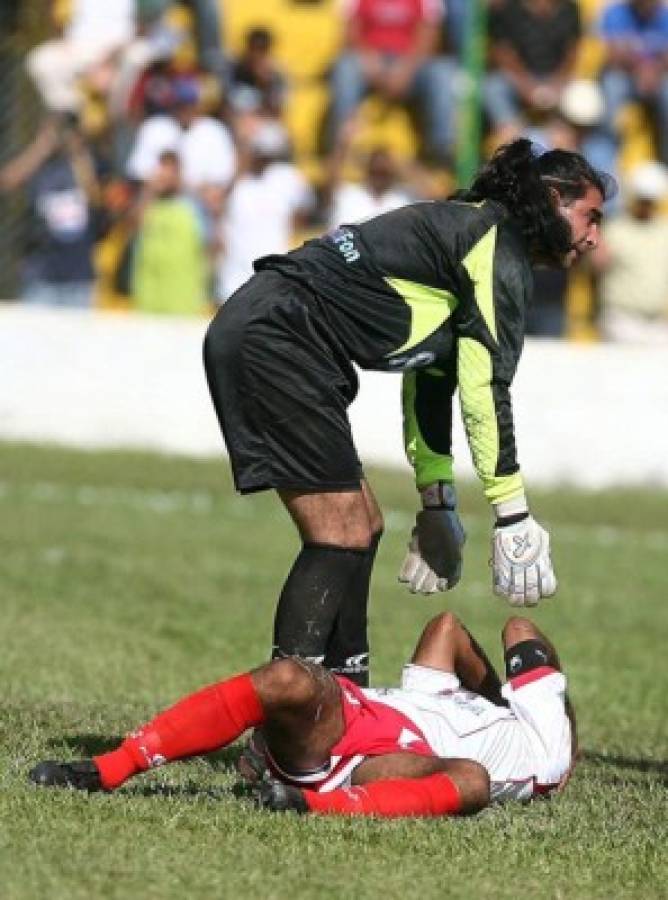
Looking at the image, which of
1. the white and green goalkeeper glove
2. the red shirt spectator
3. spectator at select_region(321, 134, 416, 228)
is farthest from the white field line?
the white and green goalkeeper glove

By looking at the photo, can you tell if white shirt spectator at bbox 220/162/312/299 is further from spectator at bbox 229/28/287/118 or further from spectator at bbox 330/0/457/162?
spectator at bbox 330/0/457/162

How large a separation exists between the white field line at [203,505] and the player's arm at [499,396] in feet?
26.3

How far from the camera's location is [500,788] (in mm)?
7105

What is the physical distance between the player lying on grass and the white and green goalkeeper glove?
41cm

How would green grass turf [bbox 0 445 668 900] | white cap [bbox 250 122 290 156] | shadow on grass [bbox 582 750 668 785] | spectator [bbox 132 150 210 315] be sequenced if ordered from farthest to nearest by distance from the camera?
1. white cap [bbox 250 122 290 156]
2. spectator [bbox 132 150 210 315]
3. shadow on grass [bbox 582 750 668 785]
4. green grass turf [bbox 0 445 668 900]

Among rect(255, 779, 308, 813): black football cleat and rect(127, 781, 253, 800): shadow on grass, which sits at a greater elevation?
rect(255, 779, 308, 813): black football cleat

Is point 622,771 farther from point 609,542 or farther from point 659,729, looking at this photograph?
point 609,542

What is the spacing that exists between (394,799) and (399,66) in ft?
42.8

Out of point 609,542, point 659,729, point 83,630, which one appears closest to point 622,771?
point 659,729

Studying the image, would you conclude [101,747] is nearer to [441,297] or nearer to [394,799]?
[394,799]

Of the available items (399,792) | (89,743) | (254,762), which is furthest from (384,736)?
(89,743)

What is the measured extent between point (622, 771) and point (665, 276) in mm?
10156

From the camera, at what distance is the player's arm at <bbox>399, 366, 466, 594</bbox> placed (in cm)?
772

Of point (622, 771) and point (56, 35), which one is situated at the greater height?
point (56, 35)
